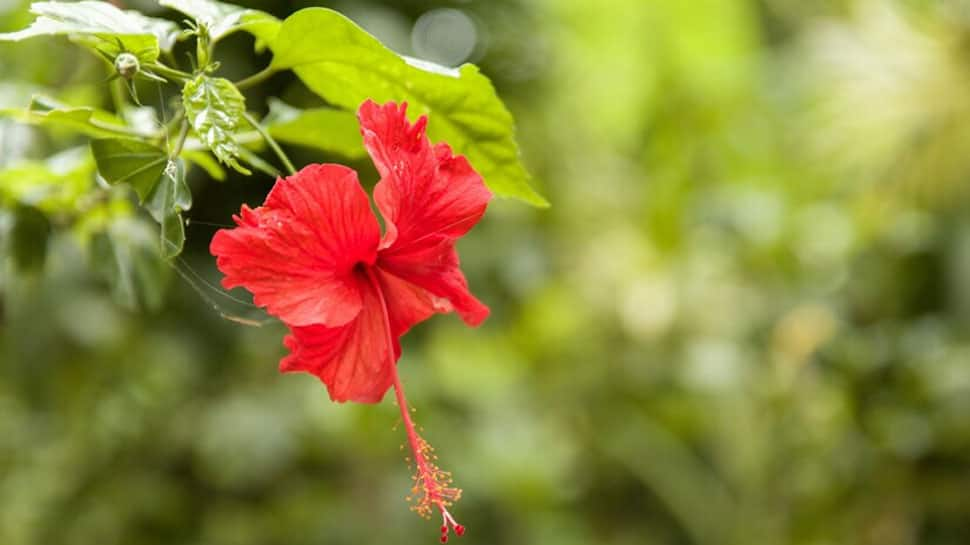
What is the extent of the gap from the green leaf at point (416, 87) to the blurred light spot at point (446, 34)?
0.90 metres

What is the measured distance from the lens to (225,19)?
1.27ft

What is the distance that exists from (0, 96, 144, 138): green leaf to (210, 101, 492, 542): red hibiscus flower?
90 millimetres

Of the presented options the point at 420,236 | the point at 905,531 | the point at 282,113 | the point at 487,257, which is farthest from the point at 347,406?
the point at 420,236

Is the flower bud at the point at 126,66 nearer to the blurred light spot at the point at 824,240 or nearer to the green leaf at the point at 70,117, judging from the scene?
the green leaf at the point at 70,117

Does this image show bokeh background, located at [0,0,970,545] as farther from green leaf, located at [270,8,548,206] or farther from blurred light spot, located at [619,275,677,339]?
green leaf, located at [270,8,548,206]

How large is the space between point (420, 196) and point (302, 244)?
0.05 meters

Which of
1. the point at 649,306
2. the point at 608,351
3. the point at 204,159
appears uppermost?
the point at 204,159

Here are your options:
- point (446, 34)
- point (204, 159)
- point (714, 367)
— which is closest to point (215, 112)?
point (204, 159)

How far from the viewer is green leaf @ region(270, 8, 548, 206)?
377mm

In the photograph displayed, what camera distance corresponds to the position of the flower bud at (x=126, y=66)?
33cm

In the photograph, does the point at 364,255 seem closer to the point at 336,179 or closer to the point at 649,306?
the point at 336,179

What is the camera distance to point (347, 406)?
1.51 meters

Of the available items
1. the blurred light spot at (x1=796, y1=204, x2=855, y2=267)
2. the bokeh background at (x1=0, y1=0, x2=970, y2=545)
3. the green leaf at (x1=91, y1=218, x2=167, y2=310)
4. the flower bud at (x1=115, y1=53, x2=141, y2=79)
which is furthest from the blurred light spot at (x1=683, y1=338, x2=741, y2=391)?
the flower bud at (x1=115, y1=53, x2=141, y2=79)

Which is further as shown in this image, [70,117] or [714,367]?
[714,367]
